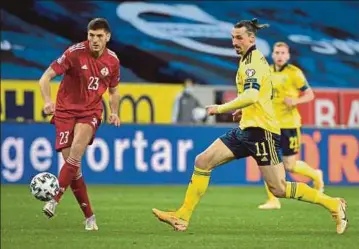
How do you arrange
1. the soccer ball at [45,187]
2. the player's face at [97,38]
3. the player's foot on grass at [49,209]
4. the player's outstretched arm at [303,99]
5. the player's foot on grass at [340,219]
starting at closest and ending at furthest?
the player's foot on grass at [49,209] < the soccer ball at [45,187] < the player's foot on grass at [340,219] < the player's face at [97,38] < the player's outstretched arm at [303,99]

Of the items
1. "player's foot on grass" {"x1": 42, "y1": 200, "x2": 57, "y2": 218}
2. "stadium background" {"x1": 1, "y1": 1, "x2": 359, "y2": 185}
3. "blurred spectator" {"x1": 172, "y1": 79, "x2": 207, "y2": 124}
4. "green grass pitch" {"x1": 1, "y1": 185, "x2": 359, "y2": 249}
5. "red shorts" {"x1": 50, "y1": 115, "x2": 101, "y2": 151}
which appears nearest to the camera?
"green grass pitch" {"x1": 1, "y1": 185, "x2": 359, "y2": 249}

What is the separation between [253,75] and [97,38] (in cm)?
163

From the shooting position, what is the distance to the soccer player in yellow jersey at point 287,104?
558 inches

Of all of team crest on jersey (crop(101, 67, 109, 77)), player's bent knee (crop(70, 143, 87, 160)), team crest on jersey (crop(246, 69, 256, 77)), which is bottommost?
player's bent knee (crop(70, 143, 87, 160))

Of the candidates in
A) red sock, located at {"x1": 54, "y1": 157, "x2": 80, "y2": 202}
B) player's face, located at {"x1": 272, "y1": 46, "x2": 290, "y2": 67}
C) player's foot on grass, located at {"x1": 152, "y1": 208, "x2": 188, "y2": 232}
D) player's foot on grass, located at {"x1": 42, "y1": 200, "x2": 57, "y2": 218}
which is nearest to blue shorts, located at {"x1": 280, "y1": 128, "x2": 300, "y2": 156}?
player's face, located at {"x1": 272, "y1": 46, "x2": 290, "y2": 67}

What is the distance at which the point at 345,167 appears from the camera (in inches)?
799

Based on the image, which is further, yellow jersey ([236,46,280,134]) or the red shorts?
the red shorts

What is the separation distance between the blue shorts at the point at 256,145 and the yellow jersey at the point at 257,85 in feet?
0.19

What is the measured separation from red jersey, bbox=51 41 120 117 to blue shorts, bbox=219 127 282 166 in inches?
56.3

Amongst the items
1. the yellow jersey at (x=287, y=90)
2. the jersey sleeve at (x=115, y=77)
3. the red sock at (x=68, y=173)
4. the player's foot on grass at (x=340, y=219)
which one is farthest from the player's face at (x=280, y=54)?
the red sock at (x=68, y=173)

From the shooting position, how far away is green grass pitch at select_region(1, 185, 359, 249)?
9.19 meters

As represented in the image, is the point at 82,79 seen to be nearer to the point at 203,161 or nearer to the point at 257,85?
the point at 203,161

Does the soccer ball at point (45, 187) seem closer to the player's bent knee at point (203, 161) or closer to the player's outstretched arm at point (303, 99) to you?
the player's bent knee at point (203, 161)

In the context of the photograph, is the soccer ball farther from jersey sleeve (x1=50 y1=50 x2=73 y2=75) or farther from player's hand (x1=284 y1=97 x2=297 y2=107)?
player's hand (x1=284 y1=97 x2=297 y2=107)
